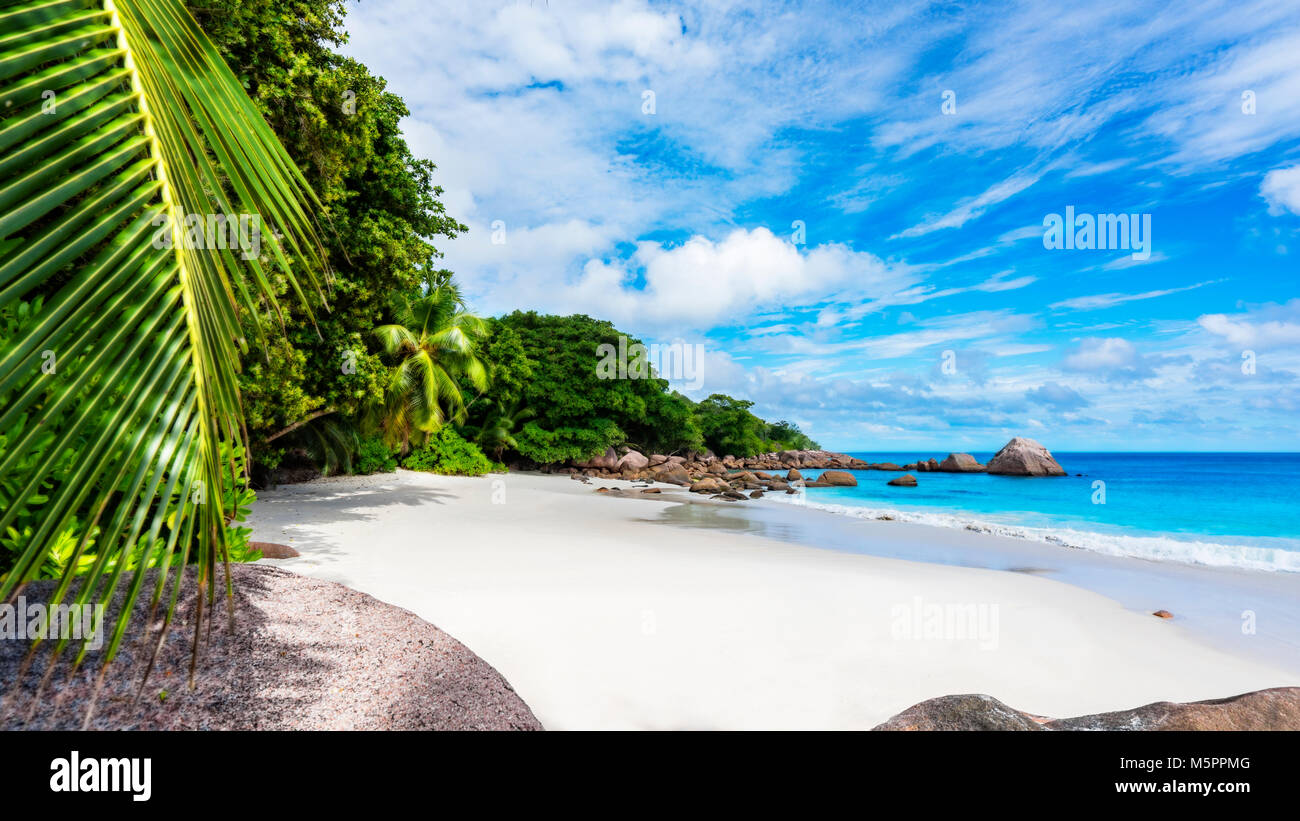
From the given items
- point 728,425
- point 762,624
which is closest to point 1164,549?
point 762,624

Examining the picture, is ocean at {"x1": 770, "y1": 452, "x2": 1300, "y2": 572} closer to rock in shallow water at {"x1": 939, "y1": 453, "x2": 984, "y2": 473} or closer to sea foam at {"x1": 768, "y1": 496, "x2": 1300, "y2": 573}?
sea foam at {"x1": 768, "y1": 496, "x2": 1300, "y2": 573}

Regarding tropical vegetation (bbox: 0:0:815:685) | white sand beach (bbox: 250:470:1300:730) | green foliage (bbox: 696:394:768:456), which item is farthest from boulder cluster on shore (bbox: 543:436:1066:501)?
tropical vegetation (bbox: 0:0:815:685)

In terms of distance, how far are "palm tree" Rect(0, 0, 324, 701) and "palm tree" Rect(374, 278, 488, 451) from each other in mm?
14788

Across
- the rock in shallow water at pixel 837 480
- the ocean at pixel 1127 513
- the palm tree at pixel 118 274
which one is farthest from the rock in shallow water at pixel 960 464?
the palm tree at pixel 118 274

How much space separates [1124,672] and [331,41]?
13.9 metres

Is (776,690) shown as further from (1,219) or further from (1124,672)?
(1,219)

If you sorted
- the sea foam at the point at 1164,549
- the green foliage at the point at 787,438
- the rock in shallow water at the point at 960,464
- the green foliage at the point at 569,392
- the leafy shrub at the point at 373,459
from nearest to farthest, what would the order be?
1. the sea foam at the point at 1164,549
2. the leafy shrub at the point at 373,459
3. the green foliage at the point at 569,392
4. the rock in shallow water at the point at 960,464
5. the green foliage at the point at 787,438

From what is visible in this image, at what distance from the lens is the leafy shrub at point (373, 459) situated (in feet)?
70.6

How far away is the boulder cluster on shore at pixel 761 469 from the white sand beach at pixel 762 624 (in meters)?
13.8

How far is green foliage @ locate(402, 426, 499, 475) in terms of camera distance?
2455 cm

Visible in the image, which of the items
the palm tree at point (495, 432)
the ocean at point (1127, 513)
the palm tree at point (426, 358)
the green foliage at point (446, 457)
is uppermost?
the palm tree at point (426, 358)

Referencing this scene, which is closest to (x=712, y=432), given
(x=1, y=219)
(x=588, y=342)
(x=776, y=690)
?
(x=588, y=342)

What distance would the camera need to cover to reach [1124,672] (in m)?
4.93

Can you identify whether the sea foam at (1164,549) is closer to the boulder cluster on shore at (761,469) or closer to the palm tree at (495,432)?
the boulder cluster on shore at (761,469)
